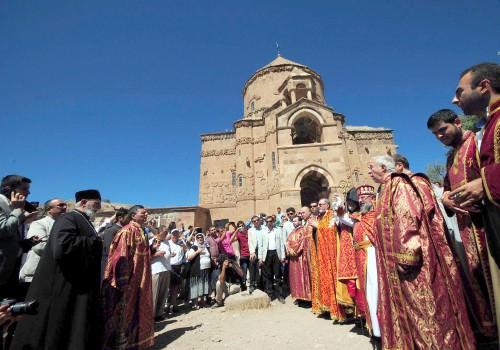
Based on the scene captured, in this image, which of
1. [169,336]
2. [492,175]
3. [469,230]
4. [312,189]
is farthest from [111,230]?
[312,189]

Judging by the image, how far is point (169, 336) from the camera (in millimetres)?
5227

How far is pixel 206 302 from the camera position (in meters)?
8.18

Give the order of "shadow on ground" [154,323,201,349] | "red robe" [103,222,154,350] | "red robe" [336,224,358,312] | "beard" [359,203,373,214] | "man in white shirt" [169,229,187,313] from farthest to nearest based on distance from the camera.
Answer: "man in white shirt" [169,229,187,313] → "shadow on ground" [154,323,201,349] → "red robe" [336,224,358,312] → "beard" [359,203,373,214] → "red robe" [103,222,154,350]

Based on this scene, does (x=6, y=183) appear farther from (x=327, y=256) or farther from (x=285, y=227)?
(x=285, y=227)

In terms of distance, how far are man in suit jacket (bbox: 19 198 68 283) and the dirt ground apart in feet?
7.80

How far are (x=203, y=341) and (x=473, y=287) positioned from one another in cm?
417

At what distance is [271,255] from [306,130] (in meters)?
18.0

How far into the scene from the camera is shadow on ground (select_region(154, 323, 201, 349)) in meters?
4.80

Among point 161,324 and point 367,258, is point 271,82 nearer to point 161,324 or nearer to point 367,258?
point 161,324

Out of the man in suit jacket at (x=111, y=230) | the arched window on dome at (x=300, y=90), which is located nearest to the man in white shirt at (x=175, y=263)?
the man in suit jacket at (x=111, y=230)

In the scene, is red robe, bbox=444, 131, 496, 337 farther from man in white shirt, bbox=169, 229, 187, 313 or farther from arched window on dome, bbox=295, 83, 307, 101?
arched window on dome, bbox=295, 83, 307, 101

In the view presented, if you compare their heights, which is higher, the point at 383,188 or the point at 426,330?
the point at 383,188

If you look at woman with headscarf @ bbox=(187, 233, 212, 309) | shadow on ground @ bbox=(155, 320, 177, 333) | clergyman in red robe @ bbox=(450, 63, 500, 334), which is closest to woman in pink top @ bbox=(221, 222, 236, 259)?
woman with headscarf @ bbox=(187, 233, 212, 309)

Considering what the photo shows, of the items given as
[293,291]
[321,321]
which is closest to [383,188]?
[321,321]
